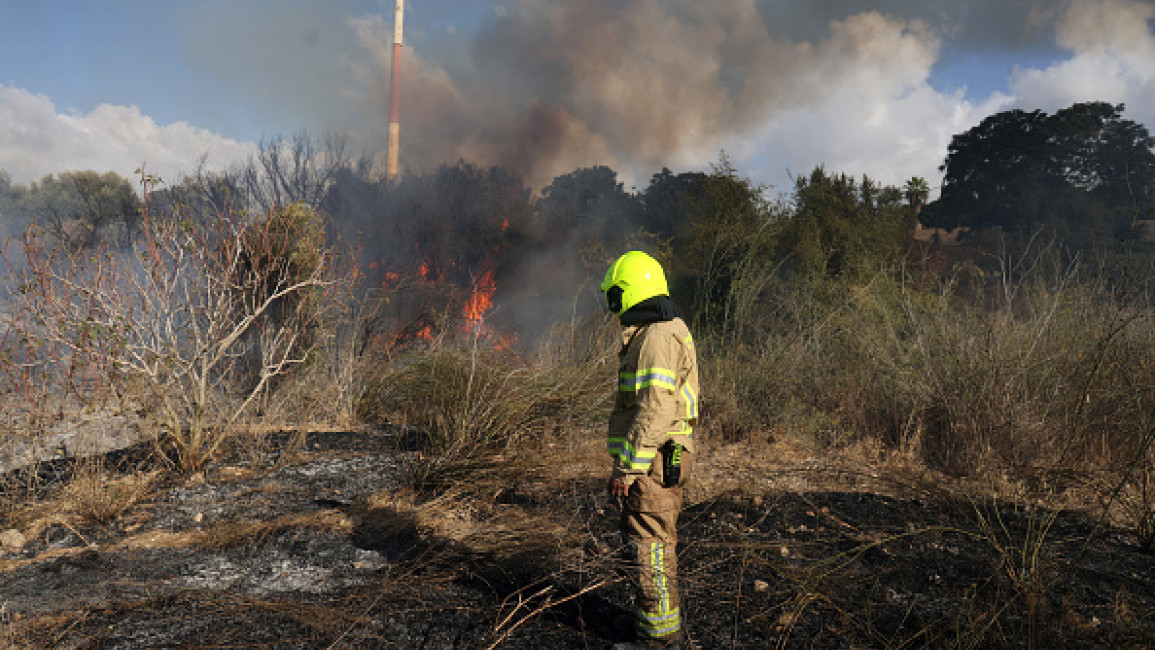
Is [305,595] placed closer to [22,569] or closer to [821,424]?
[22,569]

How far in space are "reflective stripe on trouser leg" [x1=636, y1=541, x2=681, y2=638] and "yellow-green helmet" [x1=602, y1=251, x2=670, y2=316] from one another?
944 millimetres

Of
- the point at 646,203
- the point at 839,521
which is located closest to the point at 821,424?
the point at 839,521

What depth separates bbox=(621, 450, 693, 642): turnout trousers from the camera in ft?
8.79

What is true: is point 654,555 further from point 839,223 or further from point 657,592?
point 839,223

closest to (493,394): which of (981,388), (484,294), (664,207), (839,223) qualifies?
(981,388)

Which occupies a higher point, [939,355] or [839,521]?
[939,355]

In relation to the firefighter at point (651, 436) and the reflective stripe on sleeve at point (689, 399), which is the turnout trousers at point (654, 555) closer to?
the firefighter at point (651, 436)

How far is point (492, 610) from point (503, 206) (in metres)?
17.9

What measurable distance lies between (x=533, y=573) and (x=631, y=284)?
1.65m

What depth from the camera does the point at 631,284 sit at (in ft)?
9.10

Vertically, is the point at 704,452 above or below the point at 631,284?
below

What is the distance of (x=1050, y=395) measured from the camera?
5.17 meters

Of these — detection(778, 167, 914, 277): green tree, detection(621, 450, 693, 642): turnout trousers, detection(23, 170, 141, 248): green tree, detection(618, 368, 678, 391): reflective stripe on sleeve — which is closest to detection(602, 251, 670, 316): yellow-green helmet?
detection(618, 368, 678, 391): reflective stripe on sleeve

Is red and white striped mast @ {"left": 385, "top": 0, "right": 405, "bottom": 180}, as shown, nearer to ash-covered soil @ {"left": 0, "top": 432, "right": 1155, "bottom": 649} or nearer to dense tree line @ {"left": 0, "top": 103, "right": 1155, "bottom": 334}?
dense tree line @ {"left": 0, "top": 103, "right": 1155, "bottom": 334}
